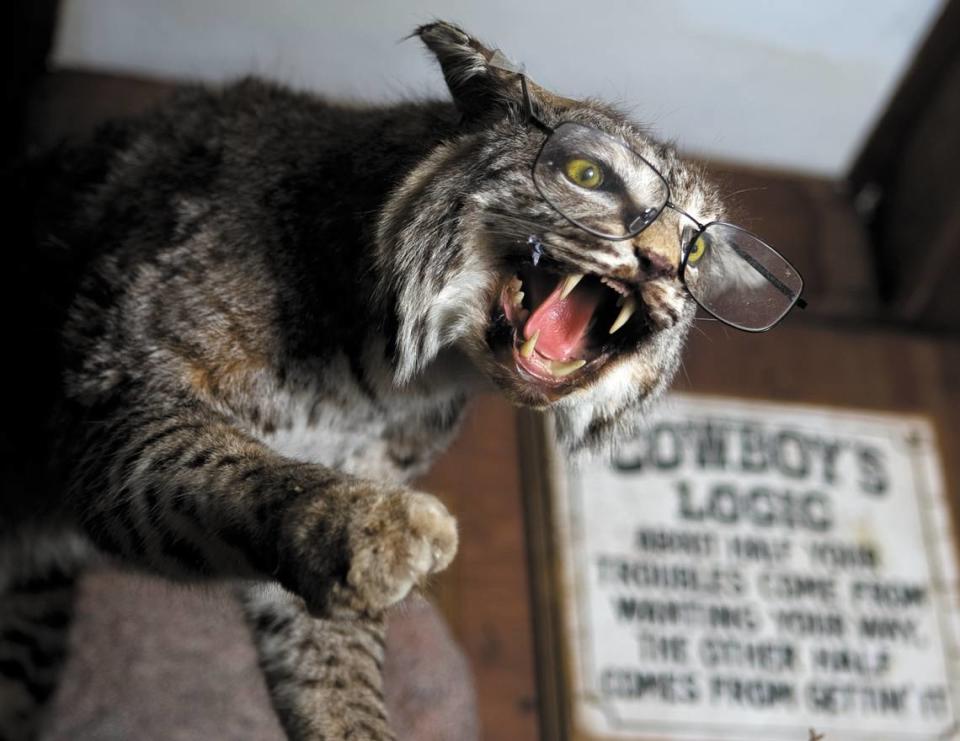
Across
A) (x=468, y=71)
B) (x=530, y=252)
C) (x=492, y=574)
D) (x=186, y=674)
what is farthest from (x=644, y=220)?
(x=492, y=574)

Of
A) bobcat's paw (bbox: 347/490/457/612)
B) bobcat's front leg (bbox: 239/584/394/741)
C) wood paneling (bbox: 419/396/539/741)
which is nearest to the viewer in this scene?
bobcat's paw (bbox: 347/490/457/612)

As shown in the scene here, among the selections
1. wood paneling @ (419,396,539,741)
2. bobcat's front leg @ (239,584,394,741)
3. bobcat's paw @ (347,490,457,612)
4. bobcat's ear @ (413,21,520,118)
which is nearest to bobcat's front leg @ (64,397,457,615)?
bobcat's paw @ (347,490,457,612)

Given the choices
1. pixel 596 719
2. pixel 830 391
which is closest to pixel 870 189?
pixel 830 391

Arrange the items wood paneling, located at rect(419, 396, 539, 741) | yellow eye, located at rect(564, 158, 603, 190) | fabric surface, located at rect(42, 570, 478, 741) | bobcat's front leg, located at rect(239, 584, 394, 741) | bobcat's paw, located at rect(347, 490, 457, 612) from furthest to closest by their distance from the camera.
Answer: wood paneling, located at rect(419, 396, 539, 741), fabric surface, located at rect(42, 570, 478, 741), bobcat's front leg, located at rect(239, 584, 394, 741), yellow eye, located at rect(564, 158, 603, 190), bobcat's paw, located at rect(347, 490, 457, 612)

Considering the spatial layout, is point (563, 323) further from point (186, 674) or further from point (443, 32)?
point (186, 674)

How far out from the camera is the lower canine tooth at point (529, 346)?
1.12 m

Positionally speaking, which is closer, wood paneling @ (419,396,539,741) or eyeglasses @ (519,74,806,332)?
eyeglasses @ (519,74,806,332)

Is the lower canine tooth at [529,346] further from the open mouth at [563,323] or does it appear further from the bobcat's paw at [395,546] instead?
the bobcat's paw at [395,546]

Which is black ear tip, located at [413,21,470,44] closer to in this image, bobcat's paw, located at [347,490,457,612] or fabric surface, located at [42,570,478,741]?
bobcat's paw, located at [347,490,457,612]

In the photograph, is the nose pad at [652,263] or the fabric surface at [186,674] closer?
the nose pad at [652,263]

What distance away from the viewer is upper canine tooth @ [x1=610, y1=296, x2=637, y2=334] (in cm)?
113

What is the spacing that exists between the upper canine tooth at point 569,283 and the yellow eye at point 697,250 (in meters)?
Answer: 0.11

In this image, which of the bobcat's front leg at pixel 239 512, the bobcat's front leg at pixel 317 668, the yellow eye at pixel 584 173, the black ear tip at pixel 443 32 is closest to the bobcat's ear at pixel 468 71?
the black ear tip at pixel 443 32

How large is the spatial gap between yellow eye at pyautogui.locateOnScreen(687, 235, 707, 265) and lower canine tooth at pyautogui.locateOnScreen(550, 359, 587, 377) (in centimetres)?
14
